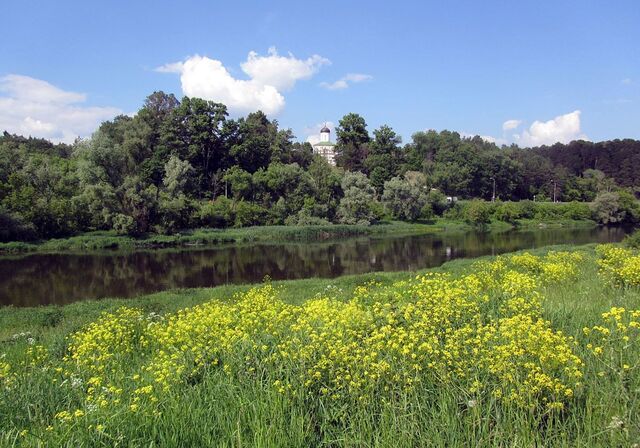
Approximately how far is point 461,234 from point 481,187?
Answer: 1146 inches

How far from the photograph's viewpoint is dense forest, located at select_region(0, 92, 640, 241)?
39219 millimetres

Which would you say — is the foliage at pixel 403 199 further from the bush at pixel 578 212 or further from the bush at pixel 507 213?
the bush at pixel 578 212

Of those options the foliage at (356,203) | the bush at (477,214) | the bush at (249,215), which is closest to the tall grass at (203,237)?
the bush at (249,215)

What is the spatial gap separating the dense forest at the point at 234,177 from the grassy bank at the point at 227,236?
4.47 ft

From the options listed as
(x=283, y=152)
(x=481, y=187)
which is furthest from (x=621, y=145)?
(x=283, y=152)

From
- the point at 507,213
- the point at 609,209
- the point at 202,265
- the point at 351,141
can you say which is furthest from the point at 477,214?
the point at 202,265

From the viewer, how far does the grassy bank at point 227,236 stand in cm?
3638

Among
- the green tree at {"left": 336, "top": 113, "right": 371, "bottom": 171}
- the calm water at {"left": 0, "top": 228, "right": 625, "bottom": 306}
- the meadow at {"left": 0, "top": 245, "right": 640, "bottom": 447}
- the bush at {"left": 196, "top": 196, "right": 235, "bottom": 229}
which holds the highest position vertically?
the green tree at {"left": 336, "top": 113, "right": 371, "bottom": 171}

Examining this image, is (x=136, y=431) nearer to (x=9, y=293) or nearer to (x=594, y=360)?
(x=594, y=360)

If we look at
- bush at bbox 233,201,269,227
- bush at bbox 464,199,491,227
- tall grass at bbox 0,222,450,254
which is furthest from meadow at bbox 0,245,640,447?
bush at bbox 464,199,491,227

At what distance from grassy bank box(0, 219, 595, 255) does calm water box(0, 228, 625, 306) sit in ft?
8.40

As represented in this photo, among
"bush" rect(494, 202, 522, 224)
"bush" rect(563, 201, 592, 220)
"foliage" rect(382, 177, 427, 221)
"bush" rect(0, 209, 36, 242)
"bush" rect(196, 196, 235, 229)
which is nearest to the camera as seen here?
"bush" rect(0, 209, 36, 242)

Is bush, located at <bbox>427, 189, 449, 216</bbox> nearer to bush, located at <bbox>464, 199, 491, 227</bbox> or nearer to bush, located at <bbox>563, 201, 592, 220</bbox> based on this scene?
bush, located at <bbox>464, 199, 491, 227</bbox>

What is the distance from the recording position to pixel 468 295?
→ 7141mm
